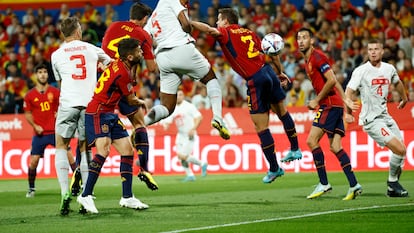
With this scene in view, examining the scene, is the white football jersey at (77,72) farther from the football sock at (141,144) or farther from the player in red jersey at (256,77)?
the player in red jersey at (256,77)

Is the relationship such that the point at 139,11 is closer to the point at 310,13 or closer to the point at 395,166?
the point at 395,166

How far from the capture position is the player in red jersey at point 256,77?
12789 millimetres

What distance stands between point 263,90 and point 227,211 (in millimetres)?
2401

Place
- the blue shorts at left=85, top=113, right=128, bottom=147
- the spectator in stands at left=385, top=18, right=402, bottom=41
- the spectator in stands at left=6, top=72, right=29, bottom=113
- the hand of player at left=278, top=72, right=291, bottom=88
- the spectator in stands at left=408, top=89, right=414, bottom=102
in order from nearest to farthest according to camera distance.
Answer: the blue shorts at left=85, top=113, right=128, bottom=147
the hand of player at left=278, top=72, right=291, bottom=88
the spectator in stands at left=408, top=89, right=414, bottom=102
the spectator in stands at left=385, top=18, right=402, bottom=41
the spectator in stands at left=6, top=72, right=29, bottom=113

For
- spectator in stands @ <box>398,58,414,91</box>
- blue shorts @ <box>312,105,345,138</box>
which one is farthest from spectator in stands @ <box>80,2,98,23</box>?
blue shorts @ <box>312,105,345,138</box>

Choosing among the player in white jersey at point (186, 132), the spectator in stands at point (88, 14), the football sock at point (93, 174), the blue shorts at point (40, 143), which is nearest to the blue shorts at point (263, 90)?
the football sock at point (93, 174)

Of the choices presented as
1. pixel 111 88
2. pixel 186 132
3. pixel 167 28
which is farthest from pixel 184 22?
pixel 186 132

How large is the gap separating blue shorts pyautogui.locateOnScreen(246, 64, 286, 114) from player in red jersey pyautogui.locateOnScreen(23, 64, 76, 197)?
17.3 feet

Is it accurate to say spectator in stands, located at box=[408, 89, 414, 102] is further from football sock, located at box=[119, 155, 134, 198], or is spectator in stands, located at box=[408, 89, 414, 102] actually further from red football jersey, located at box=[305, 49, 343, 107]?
football sock, located at box=[119, 155, 134, 198]

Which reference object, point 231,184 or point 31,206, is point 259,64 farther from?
point 231,184

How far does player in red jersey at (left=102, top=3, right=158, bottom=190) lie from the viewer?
1241 cm

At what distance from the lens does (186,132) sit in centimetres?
2186

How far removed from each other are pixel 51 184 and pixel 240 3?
10.4 m

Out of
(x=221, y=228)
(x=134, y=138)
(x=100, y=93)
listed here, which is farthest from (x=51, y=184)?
(x=221, y=228)
